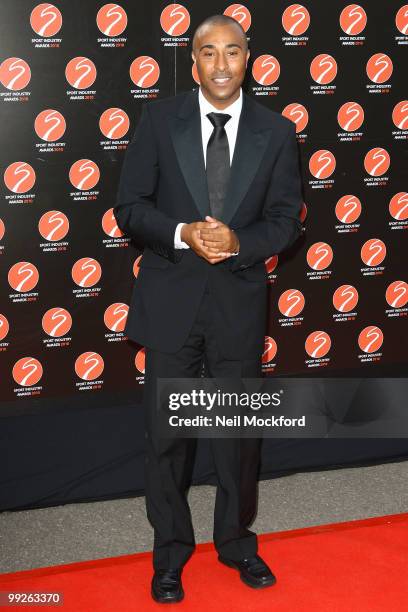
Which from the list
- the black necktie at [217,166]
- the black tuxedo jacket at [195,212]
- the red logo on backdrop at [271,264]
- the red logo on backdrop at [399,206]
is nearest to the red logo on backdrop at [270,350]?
the red logo on backdrop at [271,264]

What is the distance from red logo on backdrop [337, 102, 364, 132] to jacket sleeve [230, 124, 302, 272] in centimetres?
99

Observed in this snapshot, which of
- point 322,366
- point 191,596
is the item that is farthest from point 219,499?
point 322,366

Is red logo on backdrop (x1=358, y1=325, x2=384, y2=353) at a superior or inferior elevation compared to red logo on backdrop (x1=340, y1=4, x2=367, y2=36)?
inferior

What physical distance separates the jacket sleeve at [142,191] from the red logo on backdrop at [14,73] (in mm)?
720

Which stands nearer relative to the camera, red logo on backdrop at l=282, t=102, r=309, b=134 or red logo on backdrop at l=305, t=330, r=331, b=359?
red logo on backdrop at l=282, t=102, r=309, b=134

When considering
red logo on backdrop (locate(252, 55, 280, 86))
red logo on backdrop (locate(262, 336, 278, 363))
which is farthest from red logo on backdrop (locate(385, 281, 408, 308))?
red logo on backdrop (locate(252, 55, 280, 86))

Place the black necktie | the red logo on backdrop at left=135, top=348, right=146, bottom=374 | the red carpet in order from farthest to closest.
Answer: the red logo on backdrop at left=135, top=348, right=146, bottom=374 < the red carpet < the black necktie

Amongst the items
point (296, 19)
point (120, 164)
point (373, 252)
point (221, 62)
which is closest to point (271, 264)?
point (373, 252)

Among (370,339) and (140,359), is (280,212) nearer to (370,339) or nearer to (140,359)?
(140,359)

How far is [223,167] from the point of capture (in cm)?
251

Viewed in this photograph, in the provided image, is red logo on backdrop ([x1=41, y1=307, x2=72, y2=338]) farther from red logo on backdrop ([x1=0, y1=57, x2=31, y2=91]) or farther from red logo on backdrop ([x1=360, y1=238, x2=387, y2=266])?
red logo on backdrop ([x1=360, y1=238, x2=387, y2=266])

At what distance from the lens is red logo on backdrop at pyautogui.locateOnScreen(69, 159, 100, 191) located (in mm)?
3178

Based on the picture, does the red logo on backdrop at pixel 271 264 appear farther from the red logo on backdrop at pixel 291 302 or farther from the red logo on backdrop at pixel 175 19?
the red logo on backdrop at pixel 175 19

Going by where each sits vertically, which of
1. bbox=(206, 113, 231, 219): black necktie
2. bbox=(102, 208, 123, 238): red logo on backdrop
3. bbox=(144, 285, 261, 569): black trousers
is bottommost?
bbox=(144, 285, 261, 569): black trousers
